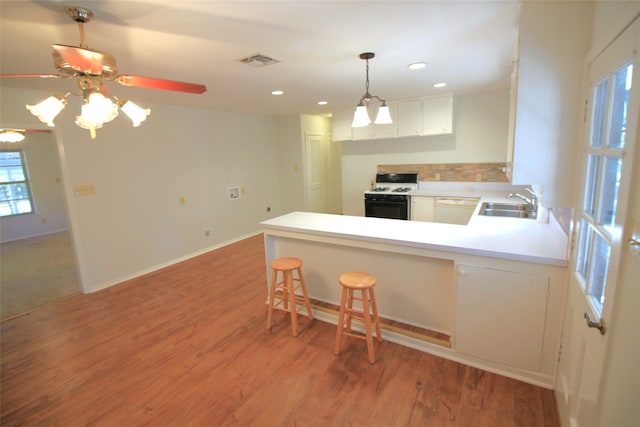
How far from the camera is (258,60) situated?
8.07ft

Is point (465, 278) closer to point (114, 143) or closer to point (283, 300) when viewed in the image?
point (283, 300)

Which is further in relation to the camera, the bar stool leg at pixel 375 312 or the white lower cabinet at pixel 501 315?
the bar stool leg at pixel 375 312

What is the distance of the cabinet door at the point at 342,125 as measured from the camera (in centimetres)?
554

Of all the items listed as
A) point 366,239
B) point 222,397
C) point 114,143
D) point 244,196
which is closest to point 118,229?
point 114,143

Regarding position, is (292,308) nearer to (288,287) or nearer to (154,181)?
(288,287)

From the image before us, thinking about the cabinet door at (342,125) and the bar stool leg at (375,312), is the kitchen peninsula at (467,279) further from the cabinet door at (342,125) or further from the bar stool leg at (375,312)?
the cabinet door at (342,125)

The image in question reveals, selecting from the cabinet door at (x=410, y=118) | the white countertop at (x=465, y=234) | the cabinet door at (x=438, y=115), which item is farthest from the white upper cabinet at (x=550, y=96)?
the cabinet door at (x=410, y=118)

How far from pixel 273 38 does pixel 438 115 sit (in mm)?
3315

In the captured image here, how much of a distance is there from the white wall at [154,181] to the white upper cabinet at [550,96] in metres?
4.26

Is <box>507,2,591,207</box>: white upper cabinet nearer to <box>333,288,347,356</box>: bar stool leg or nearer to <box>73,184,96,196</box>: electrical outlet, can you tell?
<box>333,288,347,356</box>: bar stool leg

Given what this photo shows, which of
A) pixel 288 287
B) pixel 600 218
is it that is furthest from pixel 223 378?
pixel 600 218

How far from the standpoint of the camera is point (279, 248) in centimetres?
328

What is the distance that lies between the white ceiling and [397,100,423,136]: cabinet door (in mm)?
1366

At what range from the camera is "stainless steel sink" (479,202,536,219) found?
3628 mm
